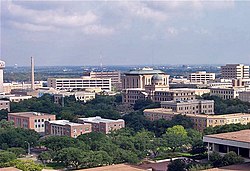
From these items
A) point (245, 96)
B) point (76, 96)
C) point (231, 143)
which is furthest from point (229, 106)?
point (231, 143)

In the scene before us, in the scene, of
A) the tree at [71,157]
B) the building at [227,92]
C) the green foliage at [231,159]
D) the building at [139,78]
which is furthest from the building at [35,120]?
the building at [139,78]

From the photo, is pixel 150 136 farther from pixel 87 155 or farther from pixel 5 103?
pixel 5 103

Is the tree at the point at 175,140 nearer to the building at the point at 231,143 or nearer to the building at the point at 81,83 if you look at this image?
the building at the point at 231,143

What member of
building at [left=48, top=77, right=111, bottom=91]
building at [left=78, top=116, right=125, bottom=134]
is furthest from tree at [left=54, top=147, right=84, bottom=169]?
building at [left=48, top=77, right=111, bottom=91]

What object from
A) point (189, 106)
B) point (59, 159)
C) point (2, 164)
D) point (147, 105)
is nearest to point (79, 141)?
point (59, 159)

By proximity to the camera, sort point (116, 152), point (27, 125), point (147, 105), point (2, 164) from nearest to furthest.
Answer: point (2, 164), point (116, 152), point (27, 125), point (147, 105)

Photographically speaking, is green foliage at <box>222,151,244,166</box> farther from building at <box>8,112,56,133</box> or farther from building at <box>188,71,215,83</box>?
building at <box>188,71,215,83</box>
